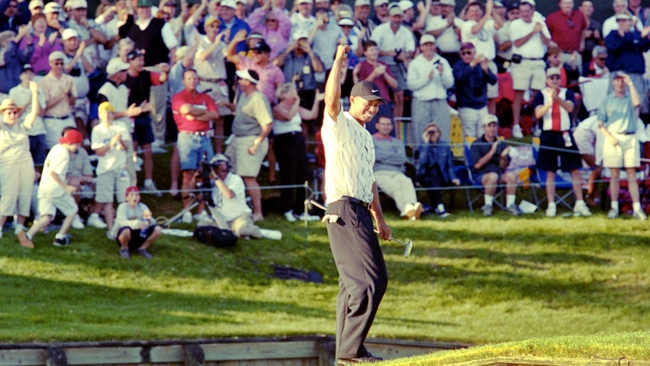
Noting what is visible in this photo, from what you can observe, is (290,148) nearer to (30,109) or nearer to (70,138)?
(70,138)

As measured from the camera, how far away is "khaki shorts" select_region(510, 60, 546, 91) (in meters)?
21.4

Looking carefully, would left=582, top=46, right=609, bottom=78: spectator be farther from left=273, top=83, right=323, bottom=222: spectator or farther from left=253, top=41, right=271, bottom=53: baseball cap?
left=253, top=41, right=271, bottom=53: baseball cap

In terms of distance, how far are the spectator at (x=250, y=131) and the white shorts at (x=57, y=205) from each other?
8.82 ft

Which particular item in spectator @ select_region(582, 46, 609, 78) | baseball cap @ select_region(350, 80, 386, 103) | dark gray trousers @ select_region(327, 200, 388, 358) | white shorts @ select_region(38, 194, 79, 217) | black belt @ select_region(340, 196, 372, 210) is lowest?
white shorts @ select_region(38, 194, 79, 217)

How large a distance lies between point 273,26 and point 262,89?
1.47 m

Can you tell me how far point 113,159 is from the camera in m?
16.2

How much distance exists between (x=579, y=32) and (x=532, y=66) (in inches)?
77.7

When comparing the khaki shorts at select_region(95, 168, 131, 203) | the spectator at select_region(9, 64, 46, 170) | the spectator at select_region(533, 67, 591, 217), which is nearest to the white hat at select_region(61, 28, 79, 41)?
the spectator at select_region(9, 64, 46, 170)

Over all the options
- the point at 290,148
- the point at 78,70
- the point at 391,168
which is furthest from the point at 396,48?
the point at 78,70

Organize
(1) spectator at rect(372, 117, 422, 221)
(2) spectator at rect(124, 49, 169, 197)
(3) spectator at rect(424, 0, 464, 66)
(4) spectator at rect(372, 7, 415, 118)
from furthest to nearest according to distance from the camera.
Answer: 1. (3) spectator at rect(424, 0, 464, 66)
2. (4) spectator at rect(372, 7, 415, 118)
3. (1) spectator at rect(372, 117, 422, 221)
4. (2) spectator at rect(124, 49, 169, 197)

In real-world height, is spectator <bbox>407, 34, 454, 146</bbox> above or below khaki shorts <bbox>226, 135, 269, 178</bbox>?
above

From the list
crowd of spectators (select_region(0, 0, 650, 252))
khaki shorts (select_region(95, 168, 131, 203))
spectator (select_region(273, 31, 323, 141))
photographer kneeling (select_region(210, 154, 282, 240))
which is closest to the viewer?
khaki shorts (select_region(95, 168, 131, 203))

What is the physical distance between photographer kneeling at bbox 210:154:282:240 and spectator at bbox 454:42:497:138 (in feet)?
14.7

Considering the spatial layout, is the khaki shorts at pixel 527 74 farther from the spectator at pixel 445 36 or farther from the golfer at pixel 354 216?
the golfer at pixel 354 216
